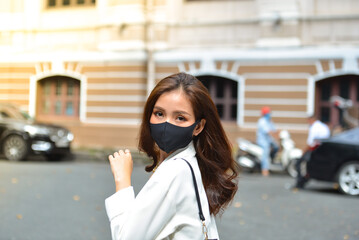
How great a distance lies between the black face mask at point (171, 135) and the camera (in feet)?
6.23

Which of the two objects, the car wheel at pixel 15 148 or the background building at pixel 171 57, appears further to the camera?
the background building at pixel 171 57

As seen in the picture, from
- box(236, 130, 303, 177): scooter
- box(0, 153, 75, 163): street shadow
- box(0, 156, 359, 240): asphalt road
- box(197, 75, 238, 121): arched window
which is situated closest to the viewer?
box(0, 156, 359, 240): asphalt road

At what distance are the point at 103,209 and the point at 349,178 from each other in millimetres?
4806

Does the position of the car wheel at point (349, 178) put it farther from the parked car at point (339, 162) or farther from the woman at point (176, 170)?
the woman at point (176, 170)

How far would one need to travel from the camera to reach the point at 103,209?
7477mm

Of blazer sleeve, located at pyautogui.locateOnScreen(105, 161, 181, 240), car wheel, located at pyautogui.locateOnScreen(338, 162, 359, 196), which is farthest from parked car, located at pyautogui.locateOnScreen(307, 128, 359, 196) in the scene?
blazer sleeve, located at pyautogui.locateOnScreen(105, 161, 181, 240)

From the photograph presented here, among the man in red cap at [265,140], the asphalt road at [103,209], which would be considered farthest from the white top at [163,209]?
the man in red cap at [265,140]

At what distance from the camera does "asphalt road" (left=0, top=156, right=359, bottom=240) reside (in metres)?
6.11

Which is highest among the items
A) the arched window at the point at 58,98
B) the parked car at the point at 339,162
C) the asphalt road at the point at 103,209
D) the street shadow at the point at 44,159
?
the arched window at the point at 58,98

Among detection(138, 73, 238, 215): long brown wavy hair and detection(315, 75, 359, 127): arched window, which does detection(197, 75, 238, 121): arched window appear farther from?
detection(138, 73, 238, 215): long brown wavy hair

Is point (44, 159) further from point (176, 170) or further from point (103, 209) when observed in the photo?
point (176, 170)

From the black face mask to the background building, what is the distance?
1546 centimetres

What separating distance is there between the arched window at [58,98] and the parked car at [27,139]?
555 cm

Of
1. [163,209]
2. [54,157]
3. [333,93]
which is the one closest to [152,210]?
[163,209]
